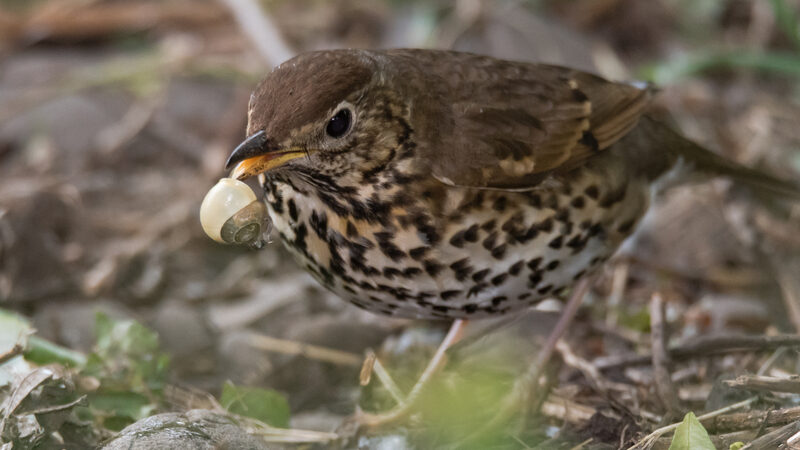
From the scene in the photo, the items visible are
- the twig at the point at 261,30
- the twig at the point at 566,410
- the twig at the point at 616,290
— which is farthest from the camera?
the twig at the point at 261,30

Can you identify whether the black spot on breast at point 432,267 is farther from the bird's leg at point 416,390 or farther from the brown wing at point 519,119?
the bird's leg at point 416,390

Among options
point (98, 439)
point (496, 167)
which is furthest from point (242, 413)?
point (496, 167)

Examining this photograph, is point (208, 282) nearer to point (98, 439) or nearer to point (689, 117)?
point (98, 439)

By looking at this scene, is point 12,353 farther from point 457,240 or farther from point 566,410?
point 566,410

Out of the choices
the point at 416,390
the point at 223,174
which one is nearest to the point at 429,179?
the point at 416,390

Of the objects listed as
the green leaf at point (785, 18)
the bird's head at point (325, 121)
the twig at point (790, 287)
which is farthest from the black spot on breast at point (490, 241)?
the green leaf at point (785, 18)

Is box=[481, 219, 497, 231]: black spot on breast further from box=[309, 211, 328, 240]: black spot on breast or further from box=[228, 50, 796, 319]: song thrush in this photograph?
box=[309, 211, 328, 240]: black spot on breast
